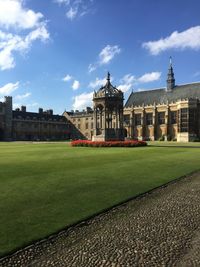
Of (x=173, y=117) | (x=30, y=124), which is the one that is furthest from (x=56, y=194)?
(x=30, y=124)

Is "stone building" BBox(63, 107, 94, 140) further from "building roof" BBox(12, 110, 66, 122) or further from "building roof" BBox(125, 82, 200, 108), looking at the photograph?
"building roof" BBox(125, 82, 200, 108)

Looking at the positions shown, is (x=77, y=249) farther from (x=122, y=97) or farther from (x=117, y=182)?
(x=122, y=97)

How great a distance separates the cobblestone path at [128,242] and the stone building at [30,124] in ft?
324

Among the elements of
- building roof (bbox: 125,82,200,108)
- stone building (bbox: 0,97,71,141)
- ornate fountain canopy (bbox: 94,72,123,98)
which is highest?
building roof (bbox: 125,82,200,108)

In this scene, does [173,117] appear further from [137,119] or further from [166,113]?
[137,119]

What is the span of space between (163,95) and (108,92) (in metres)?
45.0

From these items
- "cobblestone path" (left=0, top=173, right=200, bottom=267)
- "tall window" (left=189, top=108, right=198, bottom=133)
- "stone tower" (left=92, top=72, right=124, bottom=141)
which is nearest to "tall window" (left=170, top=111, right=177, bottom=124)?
"tall window" (left=189, top=108, right=198, bottom=133)

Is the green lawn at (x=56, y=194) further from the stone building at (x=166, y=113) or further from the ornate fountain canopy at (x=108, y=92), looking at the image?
the stone building at (x=166, y=113)

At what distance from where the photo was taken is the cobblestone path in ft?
20.1

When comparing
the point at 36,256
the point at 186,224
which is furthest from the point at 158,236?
the point at 36,256

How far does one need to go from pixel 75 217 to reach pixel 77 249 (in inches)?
77.6

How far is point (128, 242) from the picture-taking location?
23.2 ft

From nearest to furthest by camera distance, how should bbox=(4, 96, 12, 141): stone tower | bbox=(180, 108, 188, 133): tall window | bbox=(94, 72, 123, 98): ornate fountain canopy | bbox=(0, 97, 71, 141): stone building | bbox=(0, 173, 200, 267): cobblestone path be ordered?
bbox=(0, 173, 200, 267): cobblestone path < bbox=(94, 72, 123, 98): ornate fountain canopy < bbox=(180, 108, 188, 133): tall window < bbox=(4, 96, 12, 141): stone tower < bbox=(0, 97, 71, 141): stone building

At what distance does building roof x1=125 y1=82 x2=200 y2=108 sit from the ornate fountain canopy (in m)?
38.0
